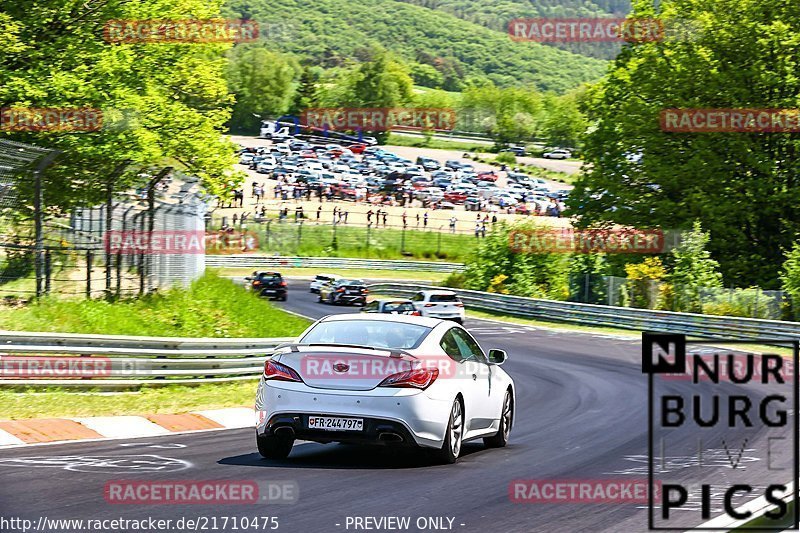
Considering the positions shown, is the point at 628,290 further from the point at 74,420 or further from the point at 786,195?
the point at 74,420

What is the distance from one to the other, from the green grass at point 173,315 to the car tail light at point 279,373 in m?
7.60

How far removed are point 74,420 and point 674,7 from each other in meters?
39.8

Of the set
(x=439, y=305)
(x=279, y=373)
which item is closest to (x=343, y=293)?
(x=439, y=305)

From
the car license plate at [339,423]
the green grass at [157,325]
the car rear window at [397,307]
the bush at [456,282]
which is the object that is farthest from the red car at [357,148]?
the car license plate at [339,423]

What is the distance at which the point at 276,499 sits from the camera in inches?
344

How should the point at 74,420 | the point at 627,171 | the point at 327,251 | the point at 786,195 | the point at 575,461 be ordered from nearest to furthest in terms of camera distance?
the point at 575,461
the point at 74,420
the point at 786,195
the point at 627,171
the point at 327,251

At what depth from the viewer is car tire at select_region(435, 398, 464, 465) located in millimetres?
11133

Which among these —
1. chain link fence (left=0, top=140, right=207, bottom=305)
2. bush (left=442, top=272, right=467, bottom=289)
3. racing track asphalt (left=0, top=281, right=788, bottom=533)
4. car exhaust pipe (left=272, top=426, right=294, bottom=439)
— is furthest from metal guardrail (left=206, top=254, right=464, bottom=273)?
car exhaust pipe (left=272, top=426, right=294, bottom=439)

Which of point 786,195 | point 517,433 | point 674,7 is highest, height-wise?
point 674,7

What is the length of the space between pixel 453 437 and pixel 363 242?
240ft

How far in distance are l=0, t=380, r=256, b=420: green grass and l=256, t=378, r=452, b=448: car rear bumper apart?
4.76 metres

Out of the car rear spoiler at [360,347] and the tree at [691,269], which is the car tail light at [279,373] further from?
the tree at [691,269]

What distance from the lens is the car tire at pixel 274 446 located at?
36.4 feet

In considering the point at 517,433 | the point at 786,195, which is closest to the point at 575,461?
the point at 517,433
